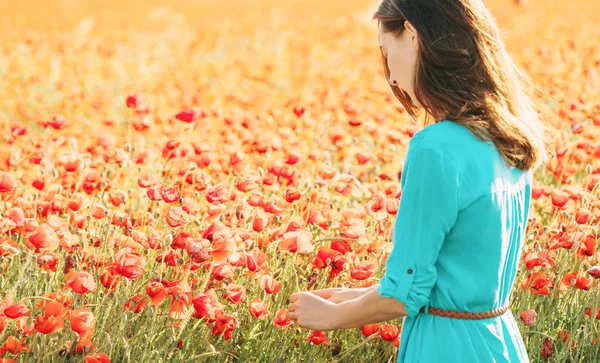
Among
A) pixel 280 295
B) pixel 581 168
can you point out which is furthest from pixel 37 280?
pixel 581 168

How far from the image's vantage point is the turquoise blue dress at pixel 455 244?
1810 millimetres

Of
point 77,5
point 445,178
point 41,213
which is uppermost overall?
point 77,5

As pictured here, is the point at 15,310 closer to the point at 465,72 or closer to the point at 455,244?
the point at 455,244

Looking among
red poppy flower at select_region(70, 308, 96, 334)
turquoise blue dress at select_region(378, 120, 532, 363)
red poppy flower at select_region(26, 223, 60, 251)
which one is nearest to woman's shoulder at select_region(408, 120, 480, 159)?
turquoise blue dress at select_region(378, 120, 532, 363)

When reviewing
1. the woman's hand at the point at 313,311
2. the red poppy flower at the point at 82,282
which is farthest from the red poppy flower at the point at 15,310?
the woman's hand at the point at 313,311

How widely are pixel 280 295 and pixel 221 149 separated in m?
1.52

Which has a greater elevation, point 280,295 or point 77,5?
point 77,5

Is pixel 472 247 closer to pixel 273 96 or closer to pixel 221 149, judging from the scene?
pixel 221 149

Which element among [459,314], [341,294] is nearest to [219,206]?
[341,294]

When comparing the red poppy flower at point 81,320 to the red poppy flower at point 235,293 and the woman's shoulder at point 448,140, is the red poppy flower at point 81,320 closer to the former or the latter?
the red poppy flower at point 235,293

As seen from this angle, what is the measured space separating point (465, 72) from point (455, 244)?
14.7 inches

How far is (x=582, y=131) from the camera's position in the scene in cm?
456

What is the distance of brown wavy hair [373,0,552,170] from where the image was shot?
193 centimetres

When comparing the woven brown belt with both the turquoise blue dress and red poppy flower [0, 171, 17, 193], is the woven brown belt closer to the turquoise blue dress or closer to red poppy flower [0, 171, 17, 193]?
the turquoise blue dress
